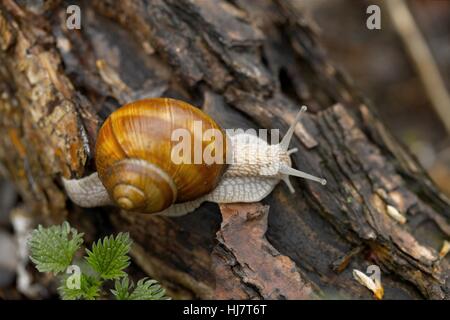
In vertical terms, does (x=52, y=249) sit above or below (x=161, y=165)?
Answer: below

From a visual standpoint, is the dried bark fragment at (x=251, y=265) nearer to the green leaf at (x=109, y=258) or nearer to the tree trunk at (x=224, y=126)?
the tree trunk at (x=224, y=126)

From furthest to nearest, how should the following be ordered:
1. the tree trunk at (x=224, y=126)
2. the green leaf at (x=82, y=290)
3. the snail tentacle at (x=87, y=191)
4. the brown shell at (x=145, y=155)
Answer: the snail tentacle at (x=87, y=191)
the tree trunk at (x=224, y=126)
the brown shell at (x=145, y=155)
the green leaf at (x=82, y=290)

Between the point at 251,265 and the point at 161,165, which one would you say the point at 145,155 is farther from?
the point at 251,265

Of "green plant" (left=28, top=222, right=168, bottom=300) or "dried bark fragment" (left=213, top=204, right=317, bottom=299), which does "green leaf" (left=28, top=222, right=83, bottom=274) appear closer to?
"green plant" (left=28, top=222, right=168, bottom=300)

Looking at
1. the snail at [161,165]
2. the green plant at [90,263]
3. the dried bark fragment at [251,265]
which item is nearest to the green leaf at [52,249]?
the green plant at [90,263]

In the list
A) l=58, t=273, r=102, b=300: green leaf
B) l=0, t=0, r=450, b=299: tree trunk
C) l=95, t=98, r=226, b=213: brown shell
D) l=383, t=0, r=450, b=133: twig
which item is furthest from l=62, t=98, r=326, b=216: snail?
l=383, t=0, r=450, b=133: twig

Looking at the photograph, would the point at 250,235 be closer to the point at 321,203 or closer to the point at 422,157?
the point at 321,203

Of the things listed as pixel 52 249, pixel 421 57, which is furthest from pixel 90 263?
pixel 421 57
